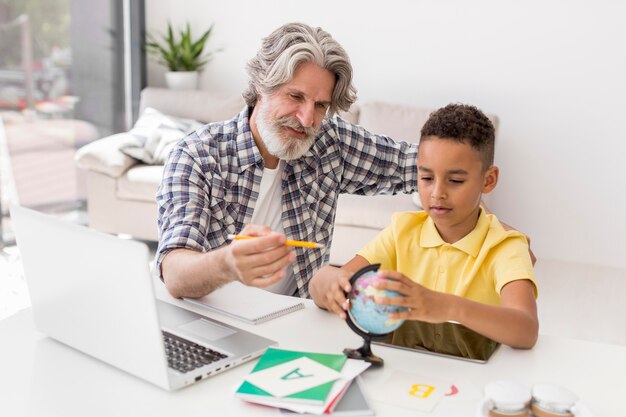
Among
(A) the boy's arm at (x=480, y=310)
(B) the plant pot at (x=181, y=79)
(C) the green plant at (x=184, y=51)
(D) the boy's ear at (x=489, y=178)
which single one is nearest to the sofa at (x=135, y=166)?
(B) the plant pot at (x=181, y=79)

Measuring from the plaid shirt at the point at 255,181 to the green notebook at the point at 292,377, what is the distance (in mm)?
492

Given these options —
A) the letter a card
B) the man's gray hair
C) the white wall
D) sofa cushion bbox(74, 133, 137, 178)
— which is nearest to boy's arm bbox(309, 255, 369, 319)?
the letter a card

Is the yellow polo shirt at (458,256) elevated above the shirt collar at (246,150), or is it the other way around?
the shirt collar at (246,150)

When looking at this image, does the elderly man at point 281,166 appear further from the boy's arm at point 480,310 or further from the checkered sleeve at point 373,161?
the boy's arm at point 480,310

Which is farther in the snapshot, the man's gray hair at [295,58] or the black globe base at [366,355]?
the man's gray hair at [295,58]

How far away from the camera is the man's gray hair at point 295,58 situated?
189 centimetres

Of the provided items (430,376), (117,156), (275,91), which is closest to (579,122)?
(117,156)

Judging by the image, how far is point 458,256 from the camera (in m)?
1.69

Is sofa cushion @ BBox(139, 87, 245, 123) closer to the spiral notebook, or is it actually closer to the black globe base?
the spiral notebook

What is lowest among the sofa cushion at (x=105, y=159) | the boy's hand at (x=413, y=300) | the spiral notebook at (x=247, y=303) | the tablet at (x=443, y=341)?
the sofa cushion at (x=105, y=159)

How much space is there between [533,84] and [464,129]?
3.06 m

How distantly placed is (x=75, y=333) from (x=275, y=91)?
2.78 feet

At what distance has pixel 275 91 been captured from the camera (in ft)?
6.40

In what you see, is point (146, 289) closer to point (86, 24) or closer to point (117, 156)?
point (117, 156)
